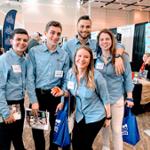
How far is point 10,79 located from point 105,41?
91 cm

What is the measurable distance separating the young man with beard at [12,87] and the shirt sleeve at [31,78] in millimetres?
57

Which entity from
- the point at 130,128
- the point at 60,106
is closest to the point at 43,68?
the point at 60,106

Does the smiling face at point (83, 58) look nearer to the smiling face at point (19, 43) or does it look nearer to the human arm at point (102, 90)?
the human arm at point (102, 90)

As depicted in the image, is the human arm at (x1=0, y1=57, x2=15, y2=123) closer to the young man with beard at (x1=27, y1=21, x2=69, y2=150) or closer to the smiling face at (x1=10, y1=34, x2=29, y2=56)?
the smiling face at (x1=10, y1=34, x2=29, y2=56)

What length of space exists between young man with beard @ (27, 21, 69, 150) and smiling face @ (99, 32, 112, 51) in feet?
1.22

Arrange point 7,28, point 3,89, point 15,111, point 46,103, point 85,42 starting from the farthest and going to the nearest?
point 7,28
point 85,42
point 46,103
point 15,111
point 3,89

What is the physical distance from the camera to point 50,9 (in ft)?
37.9

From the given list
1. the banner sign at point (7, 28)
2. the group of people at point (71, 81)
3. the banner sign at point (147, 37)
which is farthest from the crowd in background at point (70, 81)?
the banner sign at point (147, 37)

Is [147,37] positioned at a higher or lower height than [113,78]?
higher

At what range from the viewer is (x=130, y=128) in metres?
2.35

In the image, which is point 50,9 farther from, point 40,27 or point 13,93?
point 13,93

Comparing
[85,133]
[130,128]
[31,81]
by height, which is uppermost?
[31,81]

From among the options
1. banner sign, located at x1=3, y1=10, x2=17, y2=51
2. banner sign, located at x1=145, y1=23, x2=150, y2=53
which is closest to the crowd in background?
banner sign, located at x1=3, y1=10, x2=17, y2=51

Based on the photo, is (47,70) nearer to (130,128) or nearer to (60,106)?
(60,106)
